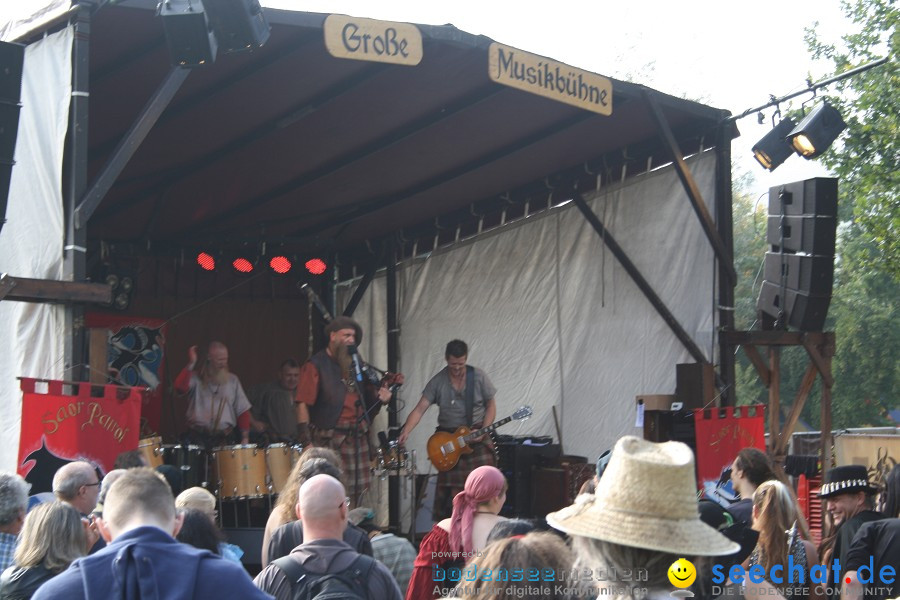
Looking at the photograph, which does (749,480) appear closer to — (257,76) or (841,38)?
(257,76)

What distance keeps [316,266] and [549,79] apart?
484cm

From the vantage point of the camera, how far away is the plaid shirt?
4078 millimetres

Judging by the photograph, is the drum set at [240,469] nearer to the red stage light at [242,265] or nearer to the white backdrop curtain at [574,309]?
the white backdrop curtain at [574,309]

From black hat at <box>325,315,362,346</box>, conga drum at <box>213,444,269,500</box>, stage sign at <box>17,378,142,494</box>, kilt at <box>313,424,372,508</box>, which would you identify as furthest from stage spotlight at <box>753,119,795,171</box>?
stage sign at <box>17,378,142,494</box>

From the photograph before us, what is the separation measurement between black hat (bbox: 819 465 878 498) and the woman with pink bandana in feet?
5.08

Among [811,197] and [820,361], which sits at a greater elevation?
[811,197]

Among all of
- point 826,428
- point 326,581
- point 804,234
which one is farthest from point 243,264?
point 326,581

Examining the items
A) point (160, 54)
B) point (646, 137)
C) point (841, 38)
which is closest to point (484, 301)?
point (646, 137)

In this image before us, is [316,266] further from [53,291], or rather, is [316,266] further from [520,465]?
[53,291]

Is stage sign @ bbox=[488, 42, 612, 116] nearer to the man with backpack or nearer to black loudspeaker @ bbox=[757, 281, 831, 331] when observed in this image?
black loudspeaker @ bbox=[757, 281, 831, 331]

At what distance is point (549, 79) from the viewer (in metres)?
8.14

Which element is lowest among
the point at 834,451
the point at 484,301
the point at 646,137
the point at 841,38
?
the point at 834,451

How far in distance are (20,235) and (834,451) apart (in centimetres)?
812

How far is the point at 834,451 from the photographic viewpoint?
432 inches
